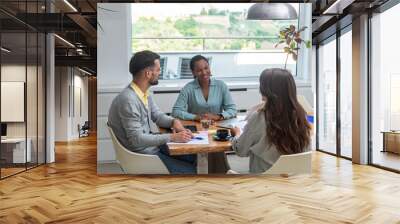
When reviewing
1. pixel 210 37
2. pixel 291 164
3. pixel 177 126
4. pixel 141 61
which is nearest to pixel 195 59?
pixel 210 37

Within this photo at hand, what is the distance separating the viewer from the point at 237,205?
4414mm

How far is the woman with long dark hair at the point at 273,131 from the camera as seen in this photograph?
223 inches

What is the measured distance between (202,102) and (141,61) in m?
1.02

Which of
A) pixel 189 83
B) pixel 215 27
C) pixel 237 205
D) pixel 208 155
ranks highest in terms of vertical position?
pixel 215 27

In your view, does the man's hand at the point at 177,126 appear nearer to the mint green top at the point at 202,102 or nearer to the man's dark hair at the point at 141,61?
the mint green top at the point at 202,102

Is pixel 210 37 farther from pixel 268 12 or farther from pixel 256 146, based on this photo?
pixel 256 146

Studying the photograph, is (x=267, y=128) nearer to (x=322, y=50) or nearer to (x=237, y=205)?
(x=237, y=205)

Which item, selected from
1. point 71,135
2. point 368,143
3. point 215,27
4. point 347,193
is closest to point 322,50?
point 368,143

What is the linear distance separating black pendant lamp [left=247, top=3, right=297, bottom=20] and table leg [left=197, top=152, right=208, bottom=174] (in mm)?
2035

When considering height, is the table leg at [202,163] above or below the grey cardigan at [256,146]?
below

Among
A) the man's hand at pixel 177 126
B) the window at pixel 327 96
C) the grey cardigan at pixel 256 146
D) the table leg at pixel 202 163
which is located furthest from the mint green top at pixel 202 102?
the window at pixel 327 96

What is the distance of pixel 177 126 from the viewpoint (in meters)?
5.75

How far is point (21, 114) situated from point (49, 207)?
10.2ft

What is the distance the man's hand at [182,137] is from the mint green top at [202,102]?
0.89 feet
